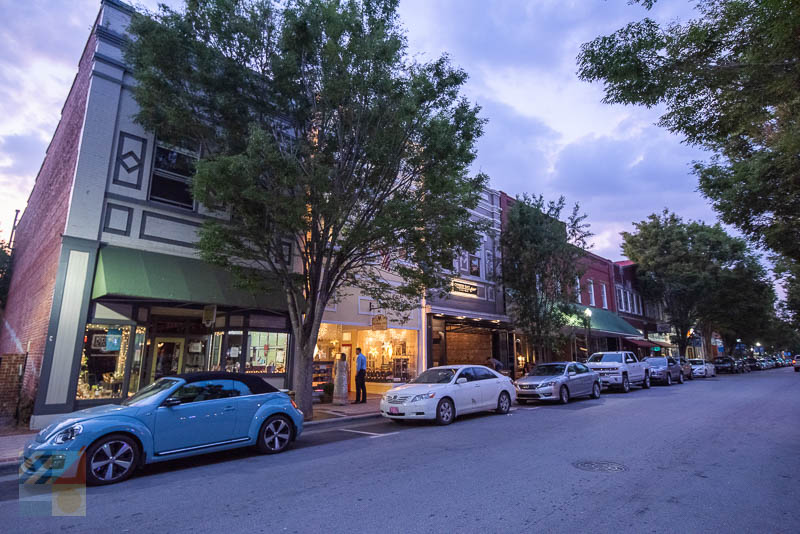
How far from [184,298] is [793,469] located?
497 inches

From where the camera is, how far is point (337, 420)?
12.2m

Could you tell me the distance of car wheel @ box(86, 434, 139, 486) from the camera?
621cm

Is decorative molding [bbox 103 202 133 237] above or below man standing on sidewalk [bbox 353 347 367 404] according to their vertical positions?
above

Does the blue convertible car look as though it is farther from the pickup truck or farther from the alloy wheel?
the pickup truck

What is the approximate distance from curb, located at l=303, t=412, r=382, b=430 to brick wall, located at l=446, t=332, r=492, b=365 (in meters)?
10.4

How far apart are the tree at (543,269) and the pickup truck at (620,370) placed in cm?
227

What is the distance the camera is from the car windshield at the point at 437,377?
12281mm

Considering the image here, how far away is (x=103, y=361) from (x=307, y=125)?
822cm

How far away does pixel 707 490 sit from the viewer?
5.52 meters

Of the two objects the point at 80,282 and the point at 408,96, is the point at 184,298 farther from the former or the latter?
the point at 408,96

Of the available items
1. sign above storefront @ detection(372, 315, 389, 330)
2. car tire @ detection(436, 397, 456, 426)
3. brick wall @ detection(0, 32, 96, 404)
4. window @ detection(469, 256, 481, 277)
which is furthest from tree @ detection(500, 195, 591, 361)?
brick wall @ detection(0, 32, 96, 404)

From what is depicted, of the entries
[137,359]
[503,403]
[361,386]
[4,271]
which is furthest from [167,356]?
[4,271]

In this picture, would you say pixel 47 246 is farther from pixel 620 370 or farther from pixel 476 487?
pixel 620 370

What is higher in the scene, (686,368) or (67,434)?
(686,368)
